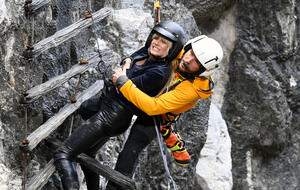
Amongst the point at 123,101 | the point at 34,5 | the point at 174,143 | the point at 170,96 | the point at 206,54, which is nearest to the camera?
the point at 206,54

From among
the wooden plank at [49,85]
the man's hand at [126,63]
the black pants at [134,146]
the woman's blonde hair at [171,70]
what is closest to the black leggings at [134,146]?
the black pants at [134,146]

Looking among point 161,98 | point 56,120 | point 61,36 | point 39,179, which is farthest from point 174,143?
point 61,36

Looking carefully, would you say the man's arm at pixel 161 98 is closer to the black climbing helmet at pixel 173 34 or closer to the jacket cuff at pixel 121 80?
the jacket cuff at pixel 121 80

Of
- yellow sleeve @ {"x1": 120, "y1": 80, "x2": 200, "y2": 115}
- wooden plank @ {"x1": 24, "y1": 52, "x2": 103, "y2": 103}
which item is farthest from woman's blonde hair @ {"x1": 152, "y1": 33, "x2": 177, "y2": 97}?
wooden plank @ {"x1": 24, "y1": 52, "x2": 103, "y2": 103}

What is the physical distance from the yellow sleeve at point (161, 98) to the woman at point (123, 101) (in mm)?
157

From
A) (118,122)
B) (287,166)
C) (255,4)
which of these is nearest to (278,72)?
(255,4)

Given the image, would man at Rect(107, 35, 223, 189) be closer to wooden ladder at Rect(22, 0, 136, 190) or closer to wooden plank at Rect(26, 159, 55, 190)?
wooden ladder at Rect(22, 0, 136, 190)

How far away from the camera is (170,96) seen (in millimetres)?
3412

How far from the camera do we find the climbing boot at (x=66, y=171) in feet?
11.3

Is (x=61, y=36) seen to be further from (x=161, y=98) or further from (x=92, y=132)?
(x=161, y=98)

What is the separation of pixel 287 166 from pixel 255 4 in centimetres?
382

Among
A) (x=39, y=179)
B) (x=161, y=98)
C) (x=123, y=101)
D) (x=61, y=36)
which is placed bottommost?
(x=39, y=179)

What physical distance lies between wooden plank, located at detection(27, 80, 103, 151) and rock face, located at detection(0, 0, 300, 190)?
15cm

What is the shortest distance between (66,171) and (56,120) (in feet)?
1.78
